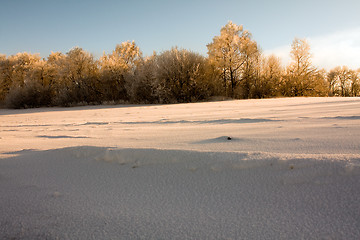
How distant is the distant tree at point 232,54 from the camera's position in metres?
18.4

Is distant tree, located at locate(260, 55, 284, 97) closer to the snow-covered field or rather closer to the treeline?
the treeline

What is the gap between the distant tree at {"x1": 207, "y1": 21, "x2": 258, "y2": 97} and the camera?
1839 cm

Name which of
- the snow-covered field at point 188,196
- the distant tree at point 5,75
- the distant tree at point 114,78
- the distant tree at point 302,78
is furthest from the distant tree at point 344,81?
the distant tree at point 5,75

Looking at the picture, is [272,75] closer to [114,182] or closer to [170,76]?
[170,76]

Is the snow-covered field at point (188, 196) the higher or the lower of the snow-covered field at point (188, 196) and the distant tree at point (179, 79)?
the lower

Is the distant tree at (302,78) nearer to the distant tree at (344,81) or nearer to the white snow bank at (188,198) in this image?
the distant tree at (344,81)

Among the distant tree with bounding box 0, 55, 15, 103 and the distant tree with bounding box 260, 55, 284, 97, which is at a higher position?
the distant tree with bounding box 0, 55, 15, 103

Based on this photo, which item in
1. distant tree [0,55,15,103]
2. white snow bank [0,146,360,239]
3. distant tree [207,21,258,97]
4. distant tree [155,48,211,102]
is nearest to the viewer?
white snow bank [0,146,360,239]

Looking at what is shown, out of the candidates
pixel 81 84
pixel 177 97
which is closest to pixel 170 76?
pixel 177 97

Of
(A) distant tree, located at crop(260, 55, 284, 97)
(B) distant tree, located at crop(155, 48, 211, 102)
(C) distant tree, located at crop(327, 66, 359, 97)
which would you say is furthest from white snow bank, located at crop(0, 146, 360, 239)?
(C) distant tree, located at crop(327, 66, 359, 97)

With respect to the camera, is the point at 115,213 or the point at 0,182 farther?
the point at 0,182

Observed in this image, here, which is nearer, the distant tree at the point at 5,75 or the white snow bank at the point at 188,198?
the white snow bank at the point at 188,198

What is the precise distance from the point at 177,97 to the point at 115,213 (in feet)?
46.2

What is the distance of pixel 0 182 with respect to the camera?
1.21m
